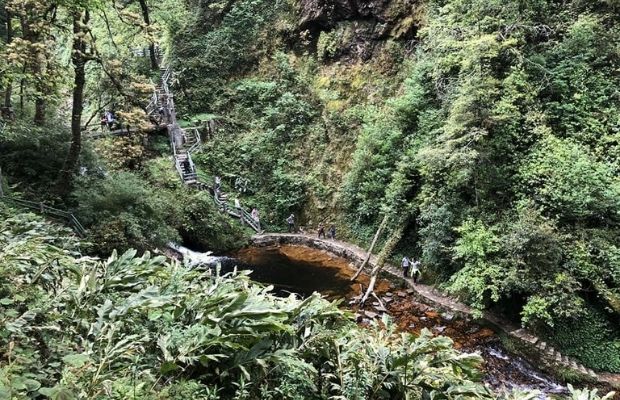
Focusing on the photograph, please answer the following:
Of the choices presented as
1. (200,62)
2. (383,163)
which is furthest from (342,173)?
(200,62)

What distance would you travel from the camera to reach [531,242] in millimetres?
10297

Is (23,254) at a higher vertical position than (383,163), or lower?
higher

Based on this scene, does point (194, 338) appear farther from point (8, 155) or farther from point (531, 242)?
point (8, 155)

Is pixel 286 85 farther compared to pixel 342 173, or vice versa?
pixel 286 85

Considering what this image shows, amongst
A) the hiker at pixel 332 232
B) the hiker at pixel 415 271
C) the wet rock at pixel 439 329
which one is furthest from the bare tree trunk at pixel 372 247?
the wet rock at pixel 439 329

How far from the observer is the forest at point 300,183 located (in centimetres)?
346

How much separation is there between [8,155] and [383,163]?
457 inches

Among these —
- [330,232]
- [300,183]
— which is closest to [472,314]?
[330,232]

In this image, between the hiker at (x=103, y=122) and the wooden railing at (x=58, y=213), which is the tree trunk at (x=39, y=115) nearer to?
the wooden railing at (x=58, y=213)

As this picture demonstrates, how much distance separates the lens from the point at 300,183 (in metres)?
19.6

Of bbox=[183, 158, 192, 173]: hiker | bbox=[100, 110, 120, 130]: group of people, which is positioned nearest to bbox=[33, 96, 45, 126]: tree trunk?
bbox=[100, 110, 120, 130]: group of people

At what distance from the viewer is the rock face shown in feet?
63.2

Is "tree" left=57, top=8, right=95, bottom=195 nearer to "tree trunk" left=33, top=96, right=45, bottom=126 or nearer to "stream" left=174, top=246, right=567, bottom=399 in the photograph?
"tree trunk" left=33, top=96, right=45, bottom=126

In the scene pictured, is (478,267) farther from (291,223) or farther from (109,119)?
(109,119)
